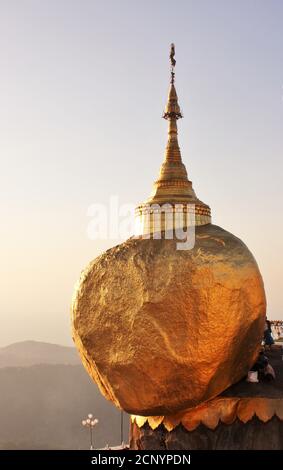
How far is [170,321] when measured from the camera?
30.6ft

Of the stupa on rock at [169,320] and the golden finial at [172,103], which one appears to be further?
the golden finial at [172,103]

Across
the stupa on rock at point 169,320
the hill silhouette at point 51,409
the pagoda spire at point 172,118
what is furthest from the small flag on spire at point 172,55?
the hill silhouette at point 51,409

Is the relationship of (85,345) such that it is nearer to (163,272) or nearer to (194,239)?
(163,272)

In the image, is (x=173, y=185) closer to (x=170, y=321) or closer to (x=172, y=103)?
(x=172, y=103)

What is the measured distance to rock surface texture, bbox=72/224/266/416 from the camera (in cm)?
933

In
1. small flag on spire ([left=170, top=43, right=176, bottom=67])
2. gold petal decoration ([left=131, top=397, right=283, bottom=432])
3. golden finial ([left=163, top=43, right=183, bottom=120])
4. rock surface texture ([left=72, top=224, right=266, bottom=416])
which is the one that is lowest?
gold petal decoration ([left=131, top=397, right=283, bottom=432])

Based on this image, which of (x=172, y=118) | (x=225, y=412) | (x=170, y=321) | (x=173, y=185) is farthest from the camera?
(x=172, y=118)

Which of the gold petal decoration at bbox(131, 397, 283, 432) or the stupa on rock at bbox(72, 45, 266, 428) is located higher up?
the stupa on rock at bbox(72, 45, 266, 428)

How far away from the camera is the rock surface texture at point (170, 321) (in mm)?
9328

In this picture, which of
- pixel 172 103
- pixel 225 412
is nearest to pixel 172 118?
pixel 172 103

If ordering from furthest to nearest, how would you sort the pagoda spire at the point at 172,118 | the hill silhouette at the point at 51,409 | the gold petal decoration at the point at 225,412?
1. the hill silhouette at the point at 51,409
2. the pagoda spire at the point at 172,118
3. the gold petal decoration at the point at 225,412

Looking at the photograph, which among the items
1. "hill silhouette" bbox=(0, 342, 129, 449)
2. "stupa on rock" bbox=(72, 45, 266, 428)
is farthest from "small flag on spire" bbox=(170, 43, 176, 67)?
"hill silhouette" bbox=(0, 342, 129, 449)

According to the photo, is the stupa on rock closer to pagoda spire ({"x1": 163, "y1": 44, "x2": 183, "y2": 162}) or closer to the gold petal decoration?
the gold petal decoration

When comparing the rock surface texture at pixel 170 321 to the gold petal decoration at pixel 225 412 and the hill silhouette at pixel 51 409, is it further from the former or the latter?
the hill silhouette at pixel 51 409
